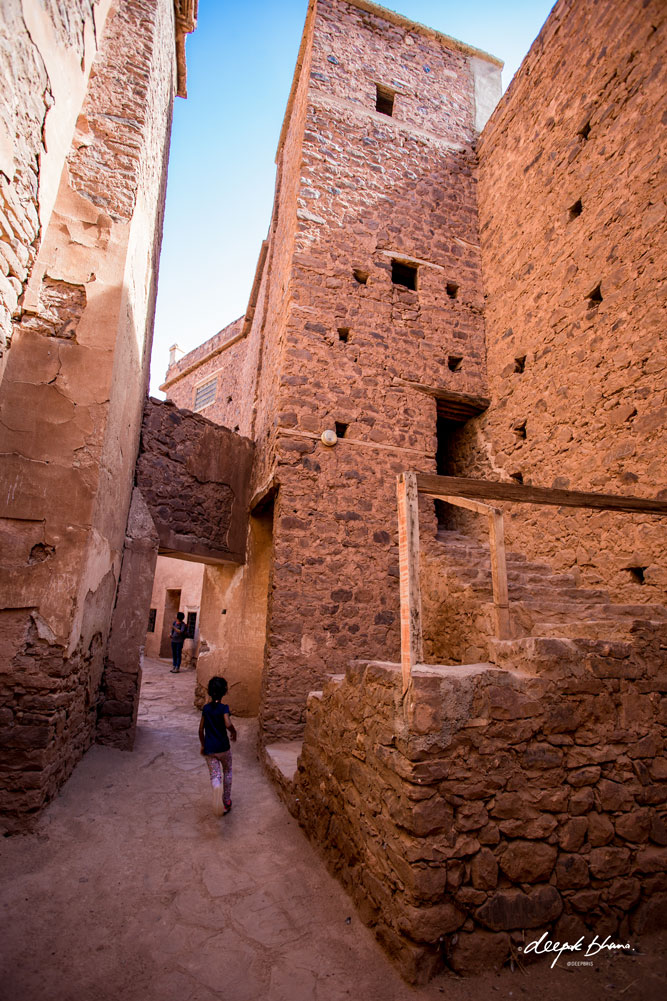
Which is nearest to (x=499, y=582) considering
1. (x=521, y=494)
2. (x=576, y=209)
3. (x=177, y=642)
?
(x=521, y=494)

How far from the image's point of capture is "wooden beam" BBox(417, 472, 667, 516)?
3.05 metres

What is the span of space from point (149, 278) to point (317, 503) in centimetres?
355

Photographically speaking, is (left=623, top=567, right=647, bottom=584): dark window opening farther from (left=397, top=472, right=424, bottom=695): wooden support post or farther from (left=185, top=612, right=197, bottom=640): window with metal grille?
(left=185, top=612, right=197, bottom=640): window with metal grille

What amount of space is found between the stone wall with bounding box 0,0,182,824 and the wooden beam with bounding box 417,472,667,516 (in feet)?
9.04

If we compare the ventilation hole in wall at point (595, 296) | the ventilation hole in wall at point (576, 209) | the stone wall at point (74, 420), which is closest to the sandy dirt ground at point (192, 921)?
the stone wall at point (74, 420)

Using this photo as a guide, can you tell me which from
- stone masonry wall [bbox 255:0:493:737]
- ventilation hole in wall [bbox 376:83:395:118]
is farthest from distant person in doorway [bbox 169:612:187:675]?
ventilation hole in wall [bbox 376:83:395:118]

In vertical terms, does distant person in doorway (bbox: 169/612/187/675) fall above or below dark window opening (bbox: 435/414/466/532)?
below

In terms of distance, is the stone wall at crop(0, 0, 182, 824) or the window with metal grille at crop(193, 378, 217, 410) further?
the window with metal grille at crop(193, 378, 217, 410)

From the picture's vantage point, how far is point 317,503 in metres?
5.89

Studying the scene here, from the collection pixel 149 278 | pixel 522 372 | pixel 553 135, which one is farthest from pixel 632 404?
pixel 149 278

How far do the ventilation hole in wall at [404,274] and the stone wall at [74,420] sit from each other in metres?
3.59

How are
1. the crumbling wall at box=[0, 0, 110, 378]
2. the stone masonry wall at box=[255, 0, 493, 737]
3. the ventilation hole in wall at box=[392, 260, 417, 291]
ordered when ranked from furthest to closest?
the ventilation hole in wall at box=[392, 260, 417, 291] → the stone masonry wall at box=[255, 0, 493, 737] → the crumbling wall at box=[0, 0, 110, 378]

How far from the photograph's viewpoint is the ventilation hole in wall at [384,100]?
26.5ft
